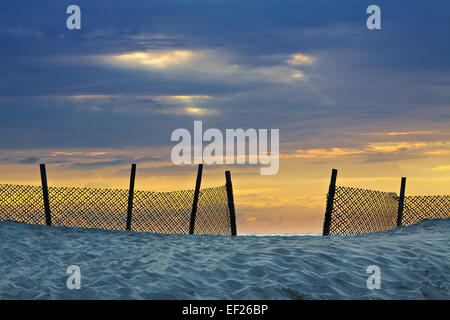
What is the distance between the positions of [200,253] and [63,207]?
5.25 meters

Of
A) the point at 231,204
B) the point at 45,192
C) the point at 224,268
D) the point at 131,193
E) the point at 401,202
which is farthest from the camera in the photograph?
the point at 401,202

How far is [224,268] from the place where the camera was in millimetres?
8156

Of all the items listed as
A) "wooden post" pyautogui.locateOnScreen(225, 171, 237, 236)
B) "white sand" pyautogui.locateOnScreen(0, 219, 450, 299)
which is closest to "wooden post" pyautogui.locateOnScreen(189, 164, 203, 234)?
"wooden post" pyautogui.locateOnScreen(225, 171, 237, 236)

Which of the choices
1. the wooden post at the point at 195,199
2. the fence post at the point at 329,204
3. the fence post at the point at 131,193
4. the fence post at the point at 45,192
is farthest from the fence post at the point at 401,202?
the fence post at the point at 45,192

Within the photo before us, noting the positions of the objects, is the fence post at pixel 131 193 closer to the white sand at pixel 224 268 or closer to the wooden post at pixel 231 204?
the wooden post at pixel 231 204

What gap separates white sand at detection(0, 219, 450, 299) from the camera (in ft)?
24.1

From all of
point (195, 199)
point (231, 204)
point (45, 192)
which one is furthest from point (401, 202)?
point (45, 192)

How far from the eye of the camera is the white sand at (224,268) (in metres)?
7.36

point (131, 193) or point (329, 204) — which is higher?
point (131, 193)

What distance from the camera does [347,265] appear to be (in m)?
8.34

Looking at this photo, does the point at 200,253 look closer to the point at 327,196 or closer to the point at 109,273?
the point at 109,273

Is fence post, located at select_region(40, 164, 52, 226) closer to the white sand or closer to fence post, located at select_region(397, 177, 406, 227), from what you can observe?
the white sand

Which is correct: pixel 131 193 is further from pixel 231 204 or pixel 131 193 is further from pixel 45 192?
pixel 231 204
